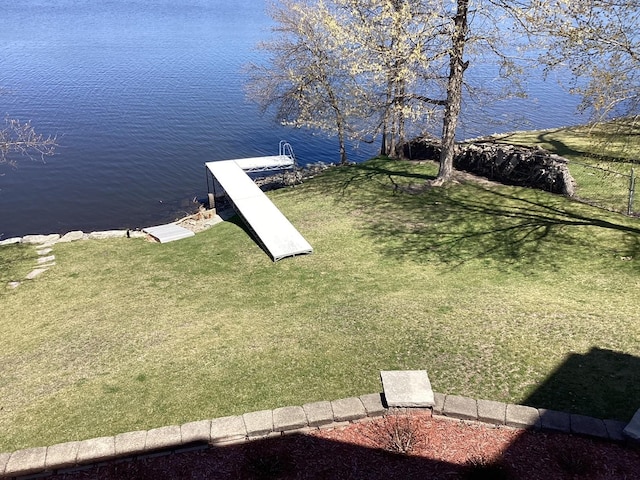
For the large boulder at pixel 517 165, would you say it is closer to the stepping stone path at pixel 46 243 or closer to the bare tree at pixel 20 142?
the stepping stone path at pixel 46 243

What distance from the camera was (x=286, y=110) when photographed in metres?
29.8

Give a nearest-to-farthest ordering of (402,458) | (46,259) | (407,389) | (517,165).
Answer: (402,458) → (407,389) → (46,259) → (517,165)

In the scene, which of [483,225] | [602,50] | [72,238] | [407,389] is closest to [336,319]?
[407,389]

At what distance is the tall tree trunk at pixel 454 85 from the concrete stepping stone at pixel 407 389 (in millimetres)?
13240

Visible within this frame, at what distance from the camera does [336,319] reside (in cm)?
1091

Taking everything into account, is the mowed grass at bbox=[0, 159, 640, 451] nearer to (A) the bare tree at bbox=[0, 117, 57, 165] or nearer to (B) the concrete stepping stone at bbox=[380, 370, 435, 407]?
(B) the concrete stepping stone at bbox=[380, 370, 435, 407]

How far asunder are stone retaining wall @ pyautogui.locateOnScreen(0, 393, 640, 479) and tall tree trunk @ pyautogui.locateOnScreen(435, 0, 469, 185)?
1370cm

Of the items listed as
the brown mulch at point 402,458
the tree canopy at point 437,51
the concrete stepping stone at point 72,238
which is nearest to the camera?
the brown mulch at point 402,458

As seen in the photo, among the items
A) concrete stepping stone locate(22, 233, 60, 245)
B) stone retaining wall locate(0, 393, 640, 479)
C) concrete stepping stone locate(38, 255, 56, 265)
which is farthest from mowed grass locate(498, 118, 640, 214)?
concrete stepping stone locate(22, 233, 60, 245)

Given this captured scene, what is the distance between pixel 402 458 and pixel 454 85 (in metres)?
15.4

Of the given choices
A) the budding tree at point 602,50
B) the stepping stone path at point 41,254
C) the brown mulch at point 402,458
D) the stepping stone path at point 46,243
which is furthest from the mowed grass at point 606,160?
the stepping stone path at point 41,254

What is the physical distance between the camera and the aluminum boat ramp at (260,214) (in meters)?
15.6

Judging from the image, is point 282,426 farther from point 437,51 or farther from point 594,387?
point 437,51

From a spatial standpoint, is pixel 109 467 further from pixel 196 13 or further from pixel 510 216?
pixel 196 13
